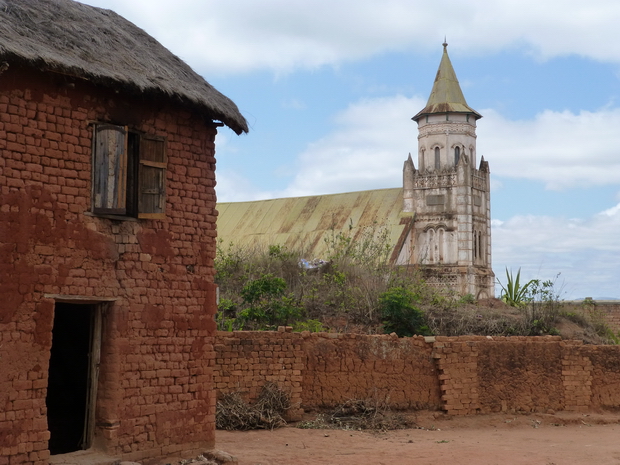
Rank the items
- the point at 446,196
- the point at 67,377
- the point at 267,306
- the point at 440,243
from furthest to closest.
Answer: the point at 446,196 < the point at 440,243 < the point at 267,306 < the point at 67,377

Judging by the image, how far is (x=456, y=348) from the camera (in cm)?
1389

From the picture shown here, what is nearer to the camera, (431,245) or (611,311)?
(611,311)

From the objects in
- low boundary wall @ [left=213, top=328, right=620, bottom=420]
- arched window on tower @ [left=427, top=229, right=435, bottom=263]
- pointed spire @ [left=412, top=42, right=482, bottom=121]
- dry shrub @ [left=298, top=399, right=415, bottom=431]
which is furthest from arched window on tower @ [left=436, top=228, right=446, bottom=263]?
dry shrub @ [left=298, top=399, right=415, bottom=431]

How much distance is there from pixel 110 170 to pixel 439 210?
30781 millimetres

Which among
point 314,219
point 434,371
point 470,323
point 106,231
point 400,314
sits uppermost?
point 314,219

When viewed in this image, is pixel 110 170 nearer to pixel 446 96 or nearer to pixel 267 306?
pixel 267 306

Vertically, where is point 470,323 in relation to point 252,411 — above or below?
above

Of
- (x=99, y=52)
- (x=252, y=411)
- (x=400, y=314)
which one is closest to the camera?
(x=99, y=52)

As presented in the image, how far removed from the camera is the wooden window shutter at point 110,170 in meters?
8.49

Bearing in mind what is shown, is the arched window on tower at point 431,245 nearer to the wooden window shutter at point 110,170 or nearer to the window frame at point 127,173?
the window frame at point 127,173

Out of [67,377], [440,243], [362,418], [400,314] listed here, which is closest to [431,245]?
[440,243]

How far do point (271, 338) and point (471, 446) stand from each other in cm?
349

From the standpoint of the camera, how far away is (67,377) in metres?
10.6

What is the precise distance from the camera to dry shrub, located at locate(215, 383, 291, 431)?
1214cm
